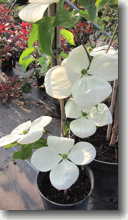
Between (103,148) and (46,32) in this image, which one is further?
(103,148)

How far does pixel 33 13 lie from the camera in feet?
1.98

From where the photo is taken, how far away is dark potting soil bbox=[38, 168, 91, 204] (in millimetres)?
959

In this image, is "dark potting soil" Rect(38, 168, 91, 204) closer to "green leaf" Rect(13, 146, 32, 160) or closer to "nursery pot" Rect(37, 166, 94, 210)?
"nursery pot" Rect(37, 166, 94, 210)

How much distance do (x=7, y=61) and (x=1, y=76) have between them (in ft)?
0.34

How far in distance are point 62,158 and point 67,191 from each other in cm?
25

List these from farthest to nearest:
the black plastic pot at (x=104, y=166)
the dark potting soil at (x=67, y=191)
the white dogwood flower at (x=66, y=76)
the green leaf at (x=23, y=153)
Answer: the black plastic pot at (x=104, y=166), the dark potting soil at (x=67, y=191), the green leaf at (x=23, y=153), the white dogwood flower at (x=66, y=76)

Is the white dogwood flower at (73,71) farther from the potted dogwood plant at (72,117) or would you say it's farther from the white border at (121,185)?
the white border at (121,185)

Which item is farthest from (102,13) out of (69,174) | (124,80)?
(69,174)

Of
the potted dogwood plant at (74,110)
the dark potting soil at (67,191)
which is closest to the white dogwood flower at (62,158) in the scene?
the potted dogwood plant at (74,110)

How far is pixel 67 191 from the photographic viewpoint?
975 millimetres

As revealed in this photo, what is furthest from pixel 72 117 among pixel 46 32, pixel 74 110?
pixel 46 32

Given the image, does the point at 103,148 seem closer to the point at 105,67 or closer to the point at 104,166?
the point at 104,166

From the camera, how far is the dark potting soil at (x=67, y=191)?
3.15ft

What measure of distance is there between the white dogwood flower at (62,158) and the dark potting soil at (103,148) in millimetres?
363
